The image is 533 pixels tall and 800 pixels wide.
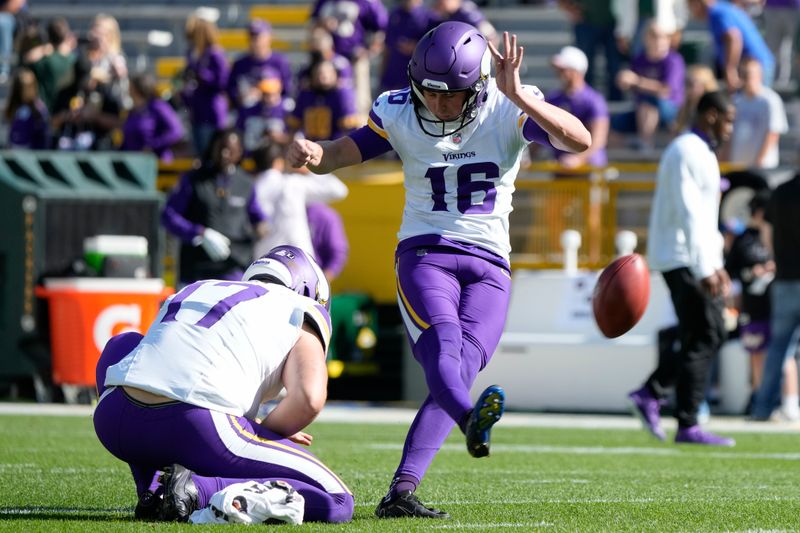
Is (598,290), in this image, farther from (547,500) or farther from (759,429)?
(759,429)

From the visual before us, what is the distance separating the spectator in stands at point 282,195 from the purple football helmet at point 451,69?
5.40 metres

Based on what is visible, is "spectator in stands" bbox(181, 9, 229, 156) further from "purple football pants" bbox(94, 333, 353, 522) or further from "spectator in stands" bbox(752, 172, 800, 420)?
"purple football pants" bbox(94, 333, 353, 522)

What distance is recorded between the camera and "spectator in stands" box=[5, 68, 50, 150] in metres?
14.6

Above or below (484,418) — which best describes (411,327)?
above

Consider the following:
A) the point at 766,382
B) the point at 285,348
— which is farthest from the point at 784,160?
the point at 285,348

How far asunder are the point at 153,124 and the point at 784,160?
6.24 meters

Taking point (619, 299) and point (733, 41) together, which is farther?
point (733, 41)

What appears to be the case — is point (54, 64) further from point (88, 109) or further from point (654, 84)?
point (654, 84)

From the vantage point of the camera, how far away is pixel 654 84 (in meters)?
14.4

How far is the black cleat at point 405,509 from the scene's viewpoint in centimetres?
518

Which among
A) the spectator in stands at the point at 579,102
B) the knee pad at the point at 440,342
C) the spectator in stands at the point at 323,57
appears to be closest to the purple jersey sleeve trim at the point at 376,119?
the knee pad at the point at 440,342

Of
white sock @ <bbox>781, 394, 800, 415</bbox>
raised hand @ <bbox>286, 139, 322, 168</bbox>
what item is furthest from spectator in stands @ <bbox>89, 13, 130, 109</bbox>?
raised hand @ <bbox>286, 139, 322, 168</bbox>

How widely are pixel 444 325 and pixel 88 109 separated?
9555 millimetres

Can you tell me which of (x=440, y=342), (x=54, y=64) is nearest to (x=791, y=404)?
(x=440, y=342)
